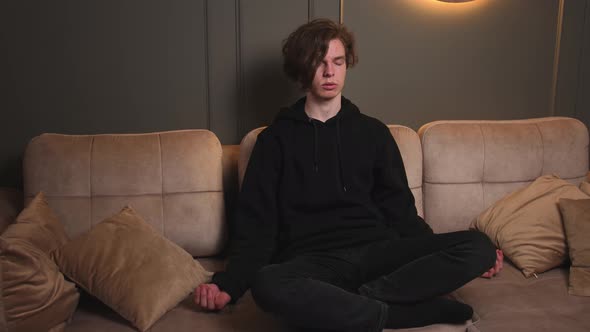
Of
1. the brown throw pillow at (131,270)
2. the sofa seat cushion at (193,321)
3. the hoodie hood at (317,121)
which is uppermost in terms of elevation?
the hoodie hood at (317,121)

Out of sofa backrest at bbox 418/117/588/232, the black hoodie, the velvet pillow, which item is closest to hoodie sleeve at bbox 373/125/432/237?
the black hoodie

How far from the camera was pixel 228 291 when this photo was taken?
4.82ft

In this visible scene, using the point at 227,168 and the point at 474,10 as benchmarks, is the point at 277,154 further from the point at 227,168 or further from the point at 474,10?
the point at 474,10

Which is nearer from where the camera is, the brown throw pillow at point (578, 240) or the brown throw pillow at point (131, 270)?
the brown throw pillow at point (131, 270)

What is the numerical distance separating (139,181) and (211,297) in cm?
56

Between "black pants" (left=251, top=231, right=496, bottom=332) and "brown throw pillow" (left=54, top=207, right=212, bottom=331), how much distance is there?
271 millimetres

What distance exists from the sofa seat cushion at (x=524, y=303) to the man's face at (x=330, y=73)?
0.80 m

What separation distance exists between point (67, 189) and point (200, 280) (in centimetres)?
60

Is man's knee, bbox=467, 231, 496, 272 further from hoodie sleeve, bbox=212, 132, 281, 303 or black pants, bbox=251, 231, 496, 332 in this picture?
hoodie sleeve, bbox=212, 132, 281, 303

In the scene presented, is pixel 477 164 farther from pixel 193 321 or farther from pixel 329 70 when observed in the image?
pixel 193 321

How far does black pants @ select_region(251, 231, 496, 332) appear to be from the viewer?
128 centimetres

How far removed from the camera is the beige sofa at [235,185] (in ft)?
4.74

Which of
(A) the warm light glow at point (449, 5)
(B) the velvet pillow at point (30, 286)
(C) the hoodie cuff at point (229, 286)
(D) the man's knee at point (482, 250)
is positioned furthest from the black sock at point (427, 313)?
(A) the warm light glow at point (449, 5)

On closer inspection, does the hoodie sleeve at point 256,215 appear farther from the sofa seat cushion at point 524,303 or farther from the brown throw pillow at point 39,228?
the sofa seat cushion at point 524,303
